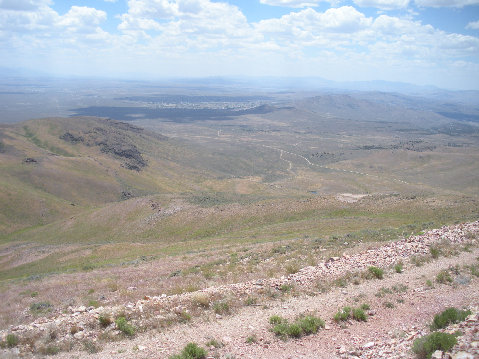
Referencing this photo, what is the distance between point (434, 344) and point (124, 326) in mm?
8363

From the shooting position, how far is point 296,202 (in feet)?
139

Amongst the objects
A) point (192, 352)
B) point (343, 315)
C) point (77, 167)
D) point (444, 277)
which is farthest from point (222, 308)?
point (77, 167)

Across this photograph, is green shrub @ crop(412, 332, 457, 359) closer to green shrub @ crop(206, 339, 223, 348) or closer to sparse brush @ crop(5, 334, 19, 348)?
green shrub @ crop(206, 339, 223, 348)

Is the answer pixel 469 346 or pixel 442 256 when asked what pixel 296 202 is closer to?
pixel 442 256

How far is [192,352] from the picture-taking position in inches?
316

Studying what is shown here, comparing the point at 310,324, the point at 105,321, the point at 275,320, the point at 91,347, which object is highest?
the point at 310,324

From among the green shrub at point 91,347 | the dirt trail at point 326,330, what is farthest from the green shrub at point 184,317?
the green shrub at point 91,347

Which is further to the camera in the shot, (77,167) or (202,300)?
(77,167)

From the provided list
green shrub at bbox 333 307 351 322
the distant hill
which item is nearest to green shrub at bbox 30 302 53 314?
green shrub at bbox 333 307 351 322

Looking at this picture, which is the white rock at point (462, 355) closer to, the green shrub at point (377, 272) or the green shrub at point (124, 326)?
the green shrub at point (377, 272)

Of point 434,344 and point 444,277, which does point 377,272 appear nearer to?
point 444,277

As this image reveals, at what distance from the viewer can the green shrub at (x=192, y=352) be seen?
7.88 metres

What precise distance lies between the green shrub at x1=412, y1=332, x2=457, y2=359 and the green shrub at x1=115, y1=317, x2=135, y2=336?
25.3ft

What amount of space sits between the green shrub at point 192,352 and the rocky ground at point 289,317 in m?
0.33
